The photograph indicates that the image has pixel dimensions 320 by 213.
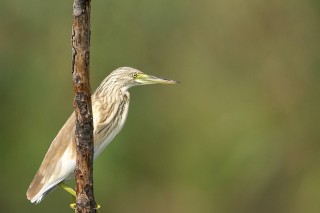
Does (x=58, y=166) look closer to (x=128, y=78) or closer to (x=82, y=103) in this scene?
(x=128, y=78)

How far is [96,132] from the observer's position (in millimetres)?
5238

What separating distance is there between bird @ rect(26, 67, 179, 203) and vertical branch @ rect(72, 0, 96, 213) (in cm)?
76

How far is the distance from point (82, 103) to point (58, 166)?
3.56ft

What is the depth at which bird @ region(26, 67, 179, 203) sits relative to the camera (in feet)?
17.0

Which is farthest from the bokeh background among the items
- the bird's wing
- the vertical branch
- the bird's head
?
the vertical branch

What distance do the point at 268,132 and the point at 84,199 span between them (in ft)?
15.6

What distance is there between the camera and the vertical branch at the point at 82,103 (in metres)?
3.99

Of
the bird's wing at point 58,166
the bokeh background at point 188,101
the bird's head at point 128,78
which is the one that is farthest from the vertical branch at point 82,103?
the bokeh background at point 188,101

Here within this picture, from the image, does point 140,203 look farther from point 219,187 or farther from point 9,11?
point 9,11

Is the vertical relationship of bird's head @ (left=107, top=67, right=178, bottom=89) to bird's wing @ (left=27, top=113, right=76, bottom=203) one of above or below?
above

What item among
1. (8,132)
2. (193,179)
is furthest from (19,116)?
(193,179)

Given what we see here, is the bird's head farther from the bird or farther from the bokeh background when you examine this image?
the bokeh background

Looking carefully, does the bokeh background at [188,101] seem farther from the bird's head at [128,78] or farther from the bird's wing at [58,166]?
the bird's wing at [58,166]

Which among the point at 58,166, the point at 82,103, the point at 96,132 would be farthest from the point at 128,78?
the point at 82,103
